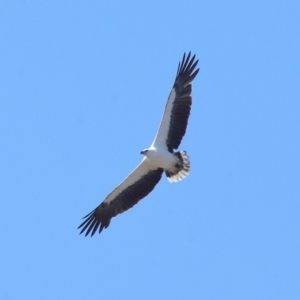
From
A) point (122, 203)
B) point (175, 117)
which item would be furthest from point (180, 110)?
point (122, 203)

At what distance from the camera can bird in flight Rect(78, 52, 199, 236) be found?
68.0ft

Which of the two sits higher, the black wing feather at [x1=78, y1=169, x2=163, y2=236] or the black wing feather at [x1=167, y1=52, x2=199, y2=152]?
the black wing feather at [x1=167, y1=52, x2=199, y2=152]

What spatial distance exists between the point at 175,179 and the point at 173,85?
2.03 metres

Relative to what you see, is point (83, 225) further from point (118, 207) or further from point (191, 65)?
point (191, 65)

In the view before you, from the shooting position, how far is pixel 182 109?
2073 centimetres

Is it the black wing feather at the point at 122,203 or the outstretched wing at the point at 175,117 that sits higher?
the outstretched wing at the point at 175,117

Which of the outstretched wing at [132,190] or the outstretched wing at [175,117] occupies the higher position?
the outstretched wing at [175,117]

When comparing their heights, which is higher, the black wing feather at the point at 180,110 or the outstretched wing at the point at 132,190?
the black wing feather at the point at 180,110

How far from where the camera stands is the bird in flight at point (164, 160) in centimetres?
2073

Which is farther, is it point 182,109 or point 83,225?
point 83,225

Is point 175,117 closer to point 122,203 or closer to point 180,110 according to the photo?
point 180,110

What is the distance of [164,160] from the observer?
→ 20.8m

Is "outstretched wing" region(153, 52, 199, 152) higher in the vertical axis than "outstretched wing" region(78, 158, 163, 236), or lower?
higher

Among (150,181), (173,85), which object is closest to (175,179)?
(150,181)
